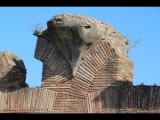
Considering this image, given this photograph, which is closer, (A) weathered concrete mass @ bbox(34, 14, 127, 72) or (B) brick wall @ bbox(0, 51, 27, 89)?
(A) weathered concrete mass @ bbox(34, 14, 127, 72)

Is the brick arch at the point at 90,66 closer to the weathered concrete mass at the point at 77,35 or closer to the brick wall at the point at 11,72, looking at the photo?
the weathered concrete mass at the point at 77,35

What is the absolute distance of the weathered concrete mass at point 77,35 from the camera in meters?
6.48

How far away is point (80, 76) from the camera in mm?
6617

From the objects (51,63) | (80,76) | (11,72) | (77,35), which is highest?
(77,35)

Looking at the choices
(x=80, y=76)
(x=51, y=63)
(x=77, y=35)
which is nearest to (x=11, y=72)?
(x=51, y=63)

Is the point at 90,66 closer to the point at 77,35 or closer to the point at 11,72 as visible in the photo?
the point at 77,35

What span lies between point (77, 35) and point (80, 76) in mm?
638

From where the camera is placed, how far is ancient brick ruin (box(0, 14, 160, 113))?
249 inches

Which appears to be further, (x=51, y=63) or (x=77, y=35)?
(x=51, y=63)

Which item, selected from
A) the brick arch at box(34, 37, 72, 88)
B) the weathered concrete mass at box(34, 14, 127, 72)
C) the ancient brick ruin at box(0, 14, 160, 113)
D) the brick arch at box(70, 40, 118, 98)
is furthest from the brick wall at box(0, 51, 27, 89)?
the brick arch at box(70, 40, 118, 98)

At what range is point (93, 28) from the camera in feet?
21.4

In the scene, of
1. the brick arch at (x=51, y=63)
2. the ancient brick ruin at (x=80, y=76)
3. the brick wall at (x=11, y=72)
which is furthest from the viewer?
the brick wall at (x=11, y=72)

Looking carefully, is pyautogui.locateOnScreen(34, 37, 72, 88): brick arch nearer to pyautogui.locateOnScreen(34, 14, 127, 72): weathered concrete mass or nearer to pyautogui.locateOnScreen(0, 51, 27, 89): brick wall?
pyautogui.locateOnScreen(34, 14, 127, 72): weathered concrete mass

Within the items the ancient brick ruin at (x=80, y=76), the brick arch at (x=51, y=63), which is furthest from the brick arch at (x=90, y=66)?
the brick arch at (x=51, y=63)
